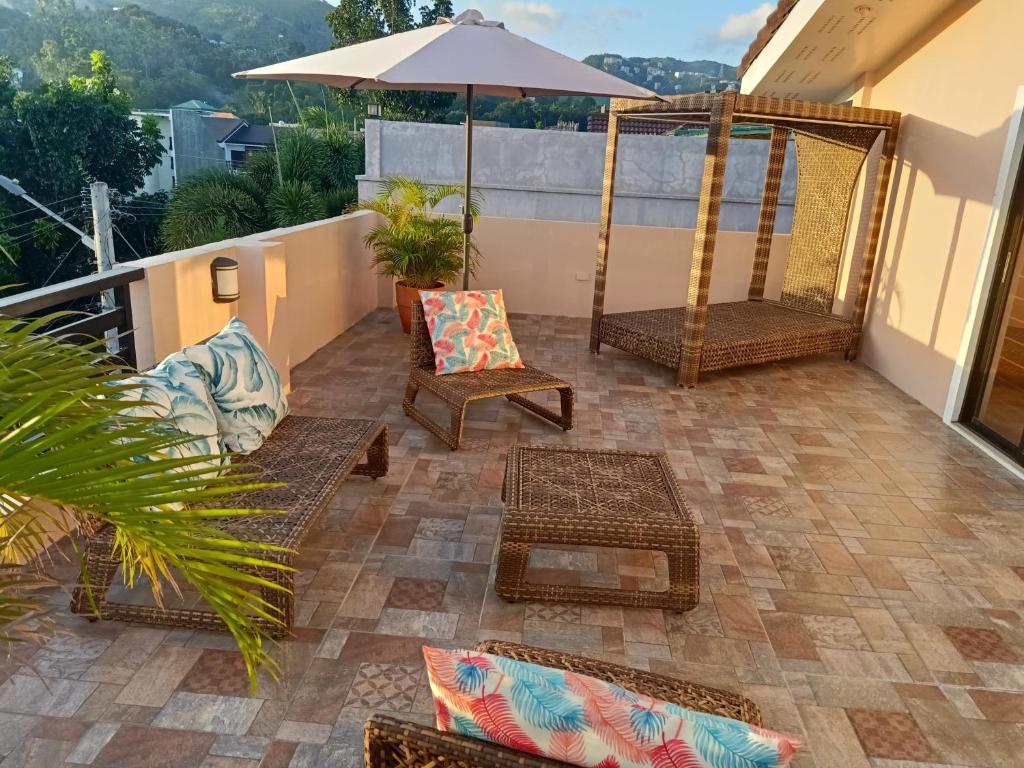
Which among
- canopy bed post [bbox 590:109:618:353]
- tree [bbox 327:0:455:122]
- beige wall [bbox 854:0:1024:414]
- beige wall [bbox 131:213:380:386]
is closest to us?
beige wall [bbox 131:213:380:386]

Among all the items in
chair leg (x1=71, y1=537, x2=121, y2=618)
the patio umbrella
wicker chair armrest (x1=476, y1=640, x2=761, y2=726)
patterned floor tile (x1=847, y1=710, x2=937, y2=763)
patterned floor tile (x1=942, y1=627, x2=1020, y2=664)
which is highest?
the patio umbrella

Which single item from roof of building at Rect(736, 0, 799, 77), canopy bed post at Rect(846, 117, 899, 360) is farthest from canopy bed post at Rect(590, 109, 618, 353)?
canopy bed post at Rect(846, 117, 899, 360)

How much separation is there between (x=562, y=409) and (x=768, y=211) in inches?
176

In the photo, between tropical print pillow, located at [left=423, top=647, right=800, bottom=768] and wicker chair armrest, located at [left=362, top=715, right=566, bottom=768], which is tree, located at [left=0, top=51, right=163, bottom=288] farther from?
tropical print pillow, located at [left=423, top=647, right=800, bottom=768]

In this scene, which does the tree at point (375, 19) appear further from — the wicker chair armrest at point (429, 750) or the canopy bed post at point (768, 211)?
the wicker chair armrest at point (429, 750)

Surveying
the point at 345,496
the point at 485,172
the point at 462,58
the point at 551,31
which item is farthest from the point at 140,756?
the point at 551,31

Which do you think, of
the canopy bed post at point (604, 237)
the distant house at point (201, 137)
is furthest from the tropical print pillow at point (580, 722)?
the distant house at point (201, 137)

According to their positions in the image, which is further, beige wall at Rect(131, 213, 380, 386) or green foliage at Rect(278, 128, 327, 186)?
green foliage at Rect(278, 128, 327, 186)

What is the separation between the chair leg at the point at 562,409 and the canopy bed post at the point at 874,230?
12.4ft

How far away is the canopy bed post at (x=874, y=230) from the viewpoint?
23.6ft

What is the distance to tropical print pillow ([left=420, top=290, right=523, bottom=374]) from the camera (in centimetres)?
521

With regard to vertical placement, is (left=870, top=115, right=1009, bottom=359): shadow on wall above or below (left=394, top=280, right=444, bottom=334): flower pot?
above

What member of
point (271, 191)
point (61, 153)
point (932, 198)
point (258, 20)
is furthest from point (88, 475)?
point (258, 20)

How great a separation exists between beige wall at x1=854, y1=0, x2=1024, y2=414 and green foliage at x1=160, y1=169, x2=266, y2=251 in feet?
36.9
